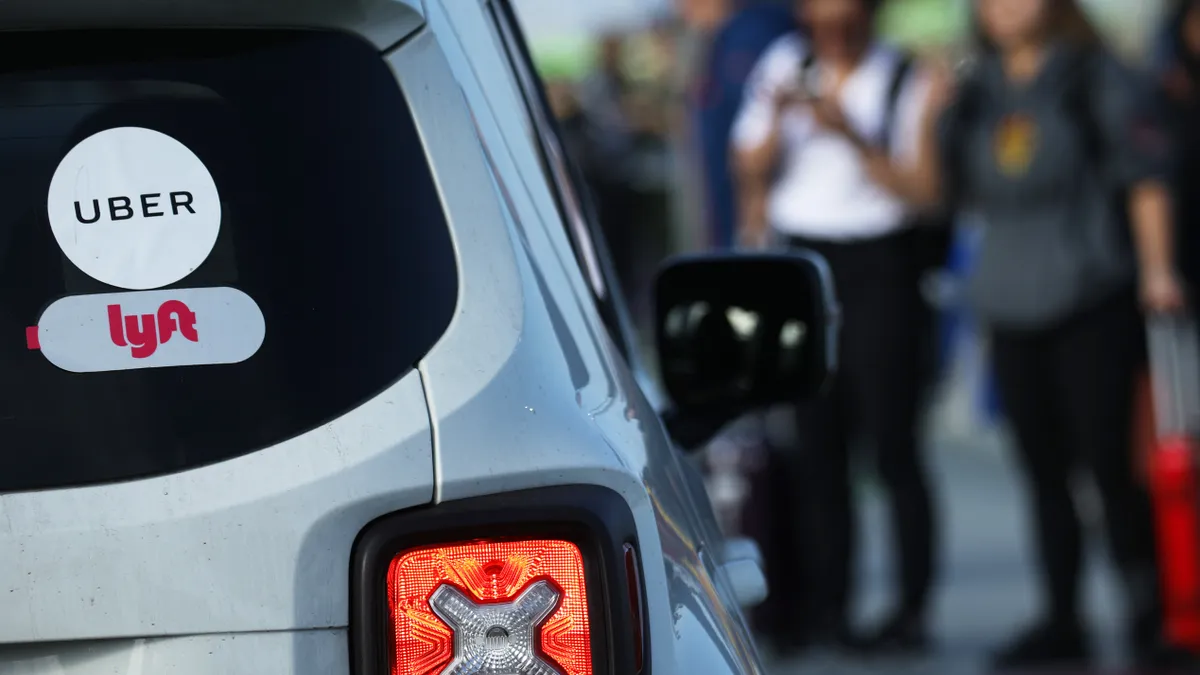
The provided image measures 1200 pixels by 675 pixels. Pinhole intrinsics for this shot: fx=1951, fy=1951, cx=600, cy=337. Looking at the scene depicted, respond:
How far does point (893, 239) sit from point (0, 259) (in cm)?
451

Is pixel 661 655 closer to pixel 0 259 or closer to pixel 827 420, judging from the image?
pixel 0 259

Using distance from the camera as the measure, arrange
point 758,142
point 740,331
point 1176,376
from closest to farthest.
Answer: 1. point 740,331
2. point 758,142
3. point 1176,376

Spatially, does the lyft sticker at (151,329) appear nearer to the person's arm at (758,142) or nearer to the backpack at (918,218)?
the backpack at (918,218)

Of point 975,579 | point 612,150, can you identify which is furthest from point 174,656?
point 612,150

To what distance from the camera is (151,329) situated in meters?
1.74

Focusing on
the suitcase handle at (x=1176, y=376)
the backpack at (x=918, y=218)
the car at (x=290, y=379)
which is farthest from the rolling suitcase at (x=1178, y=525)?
the car at (x=290, y=379)

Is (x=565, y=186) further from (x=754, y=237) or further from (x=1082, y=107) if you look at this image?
(x=754, y=237)

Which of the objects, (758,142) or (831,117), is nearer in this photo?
(831,117)

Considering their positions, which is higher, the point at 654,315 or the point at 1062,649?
the point at 654,315

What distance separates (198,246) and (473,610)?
1.35 ft

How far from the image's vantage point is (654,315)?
2.68 m

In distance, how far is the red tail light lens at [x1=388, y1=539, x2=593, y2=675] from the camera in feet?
5.64

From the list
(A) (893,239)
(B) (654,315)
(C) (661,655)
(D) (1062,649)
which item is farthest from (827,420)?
(C) (661,655)

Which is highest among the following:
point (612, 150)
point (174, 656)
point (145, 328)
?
point (612, 150)
